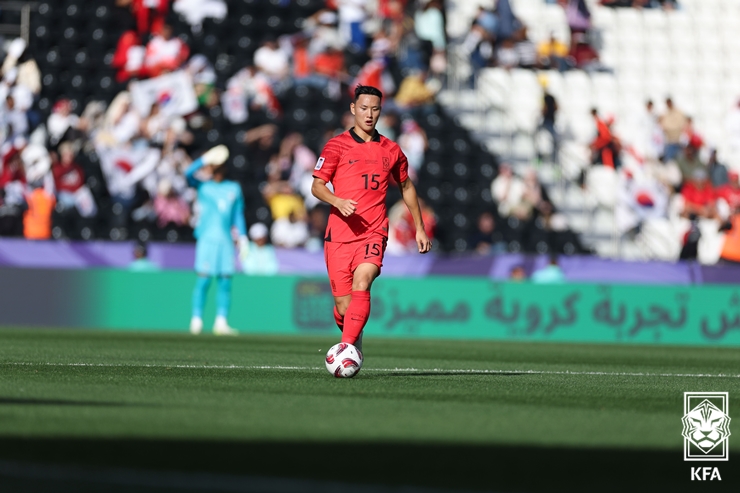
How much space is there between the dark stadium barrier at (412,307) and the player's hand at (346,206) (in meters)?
11.1

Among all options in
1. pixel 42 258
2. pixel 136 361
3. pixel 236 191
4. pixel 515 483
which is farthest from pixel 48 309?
pixel 515 483

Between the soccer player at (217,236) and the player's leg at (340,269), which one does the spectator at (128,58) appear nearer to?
the soccer player at (217,236)

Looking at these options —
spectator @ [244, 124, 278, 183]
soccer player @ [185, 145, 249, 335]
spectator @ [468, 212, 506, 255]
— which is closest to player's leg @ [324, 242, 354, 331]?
soccer player @ [185, 145, 249, 335]

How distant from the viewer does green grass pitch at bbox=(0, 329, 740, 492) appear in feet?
16.1

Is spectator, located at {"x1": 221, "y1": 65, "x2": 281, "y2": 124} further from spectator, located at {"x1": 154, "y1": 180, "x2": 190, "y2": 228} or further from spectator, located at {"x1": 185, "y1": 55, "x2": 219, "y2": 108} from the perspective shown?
spectator, located at {"x1": 154, "y1": 180, "x2": 190, "y2": 228}

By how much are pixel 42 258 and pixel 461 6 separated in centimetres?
1063

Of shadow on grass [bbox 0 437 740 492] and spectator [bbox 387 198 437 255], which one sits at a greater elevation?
spectator [bbox 387 198 437 255]

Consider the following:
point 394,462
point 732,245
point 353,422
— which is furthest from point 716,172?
point 394,462

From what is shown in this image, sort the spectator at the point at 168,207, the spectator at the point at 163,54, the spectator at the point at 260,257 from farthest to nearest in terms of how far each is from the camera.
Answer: the spectator at the point at 163,54
the spectator at the point at 168,207
the spectator at the point at 260,257

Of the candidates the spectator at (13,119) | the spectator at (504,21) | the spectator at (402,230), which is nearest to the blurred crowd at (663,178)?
the spectator at (504,21)

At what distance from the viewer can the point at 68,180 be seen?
20.8 m

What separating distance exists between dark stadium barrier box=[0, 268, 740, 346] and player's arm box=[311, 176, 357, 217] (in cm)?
1070

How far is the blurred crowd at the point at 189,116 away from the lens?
68.9 ft

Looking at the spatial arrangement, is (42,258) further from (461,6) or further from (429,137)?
(461,6)
